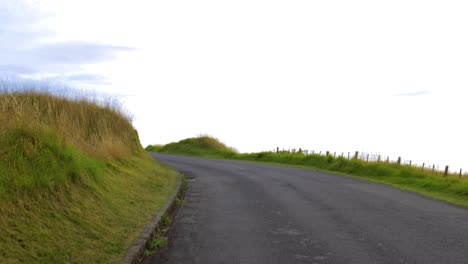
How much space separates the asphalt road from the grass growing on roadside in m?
2.80

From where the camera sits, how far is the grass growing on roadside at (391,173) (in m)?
17.0

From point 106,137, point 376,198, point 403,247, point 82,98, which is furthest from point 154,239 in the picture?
point 82,98

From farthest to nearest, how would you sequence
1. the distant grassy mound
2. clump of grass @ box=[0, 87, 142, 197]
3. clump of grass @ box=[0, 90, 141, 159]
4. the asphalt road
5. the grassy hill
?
1. the distant grassy mound
2. clump of grass @ box=[0, 90, 141, 159]
3. clump of grass @ box=[0, 87, 142, 197]
4. the asphalt road
5. the grassy hill

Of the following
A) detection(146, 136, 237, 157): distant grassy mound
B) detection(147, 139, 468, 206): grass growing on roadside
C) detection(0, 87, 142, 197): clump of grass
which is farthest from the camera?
detection(146, 136, 237, 157): distant grassy mound

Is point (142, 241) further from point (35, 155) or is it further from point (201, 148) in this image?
point (201, 148)

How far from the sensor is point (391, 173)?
78.2 ft

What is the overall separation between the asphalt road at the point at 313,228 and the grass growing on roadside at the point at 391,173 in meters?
2.80

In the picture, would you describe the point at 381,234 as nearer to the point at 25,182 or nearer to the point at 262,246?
the point at 262,246

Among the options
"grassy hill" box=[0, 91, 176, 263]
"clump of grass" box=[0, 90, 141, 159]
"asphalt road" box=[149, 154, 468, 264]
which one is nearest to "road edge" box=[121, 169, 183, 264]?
"grassy hill" box=[0, 91, 176, 263]

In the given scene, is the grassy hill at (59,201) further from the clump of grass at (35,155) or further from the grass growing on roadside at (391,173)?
the grass growing on roadside at (391,173)

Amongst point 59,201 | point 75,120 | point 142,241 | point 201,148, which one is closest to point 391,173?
point 75,120

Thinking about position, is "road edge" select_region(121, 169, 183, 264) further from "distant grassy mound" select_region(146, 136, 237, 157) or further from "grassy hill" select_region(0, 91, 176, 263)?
"distant grassy mound" select_region(146, 136, 237, 157)

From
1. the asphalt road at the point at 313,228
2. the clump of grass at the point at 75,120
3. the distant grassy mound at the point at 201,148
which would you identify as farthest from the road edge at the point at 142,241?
the distant grassy mound at the point at 201,148

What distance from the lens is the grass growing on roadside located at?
17.0 m
